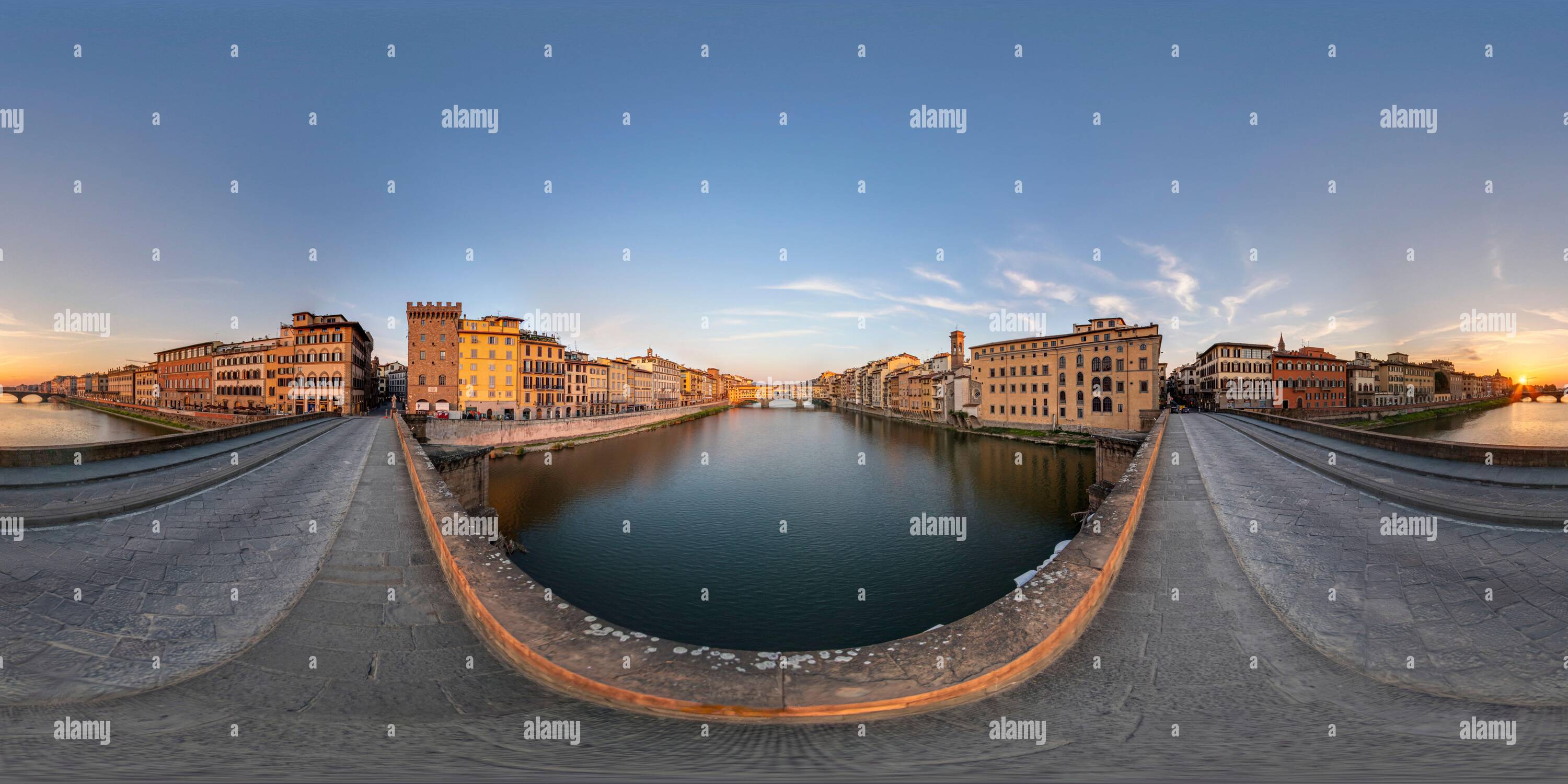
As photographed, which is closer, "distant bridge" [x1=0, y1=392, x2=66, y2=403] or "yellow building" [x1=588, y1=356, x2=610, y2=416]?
"yellow building" [x1=588, y1=356, x2=610, y2=416]

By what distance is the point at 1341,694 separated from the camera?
409 cm

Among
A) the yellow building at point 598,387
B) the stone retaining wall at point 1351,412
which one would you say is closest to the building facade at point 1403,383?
the stone retaining wall at point 1351,412

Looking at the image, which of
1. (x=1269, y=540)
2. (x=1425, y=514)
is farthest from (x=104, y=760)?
(x=1425, y=514)

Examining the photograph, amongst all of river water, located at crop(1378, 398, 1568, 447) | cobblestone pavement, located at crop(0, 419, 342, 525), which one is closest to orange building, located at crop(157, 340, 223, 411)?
cobblestone pavement, located at crop(0, 419, 342, 525)

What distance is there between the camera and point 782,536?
68.7 ft

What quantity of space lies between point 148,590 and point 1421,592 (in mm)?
14829

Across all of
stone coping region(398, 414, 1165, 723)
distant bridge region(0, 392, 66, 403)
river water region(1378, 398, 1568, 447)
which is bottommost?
river water region(1378, 398, 1568, 447)

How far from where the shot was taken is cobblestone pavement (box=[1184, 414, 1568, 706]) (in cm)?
420

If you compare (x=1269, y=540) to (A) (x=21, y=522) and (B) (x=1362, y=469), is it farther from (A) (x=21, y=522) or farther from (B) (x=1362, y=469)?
(A) (x=21, y=522)

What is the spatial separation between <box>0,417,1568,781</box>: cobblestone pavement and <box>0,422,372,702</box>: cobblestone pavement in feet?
1.77

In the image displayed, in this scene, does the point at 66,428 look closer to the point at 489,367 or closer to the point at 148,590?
the point at 489,367

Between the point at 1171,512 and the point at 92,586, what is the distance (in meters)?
15.9

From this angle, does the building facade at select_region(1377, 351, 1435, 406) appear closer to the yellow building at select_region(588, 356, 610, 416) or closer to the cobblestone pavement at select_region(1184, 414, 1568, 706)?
the cobblestone pavement at select_region(1184, 414, 1568, 706)

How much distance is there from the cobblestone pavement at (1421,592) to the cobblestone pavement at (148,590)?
10807 millimetres
